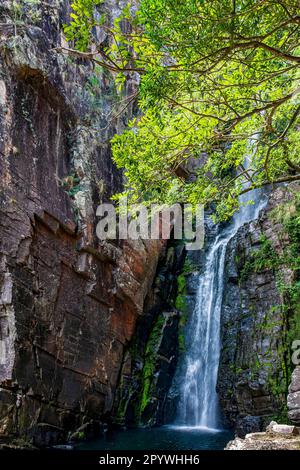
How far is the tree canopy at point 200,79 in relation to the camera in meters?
5.21

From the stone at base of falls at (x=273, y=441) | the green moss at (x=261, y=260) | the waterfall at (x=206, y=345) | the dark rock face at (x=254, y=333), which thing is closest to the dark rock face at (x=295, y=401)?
the stone at base of falls at (x=273, y=441)

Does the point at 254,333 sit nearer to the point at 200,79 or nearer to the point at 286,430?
the point at 286,430

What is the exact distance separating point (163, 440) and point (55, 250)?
594 centimetres

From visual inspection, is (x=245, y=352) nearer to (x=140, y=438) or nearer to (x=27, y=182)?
(x=140, y=438)

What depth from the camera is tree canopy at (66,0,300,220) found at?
521 cm

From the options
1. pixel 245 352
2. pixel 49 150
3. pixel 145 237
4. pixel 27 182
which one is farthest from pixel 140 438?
pixel 49 150

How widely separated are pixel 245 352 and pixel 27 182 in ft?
28.2

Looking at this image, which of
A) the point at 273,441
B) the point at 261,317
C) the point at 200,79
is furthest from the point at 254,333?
the point at 200,79

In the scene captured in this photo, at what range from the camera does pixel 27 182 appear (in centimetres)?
1091

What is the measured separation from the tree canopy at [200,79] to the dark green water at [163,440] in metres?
6.33

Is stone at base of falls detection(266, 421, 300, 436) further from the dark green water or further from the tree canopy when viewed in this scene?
the dark green water

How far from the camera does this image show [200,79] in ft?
22.7

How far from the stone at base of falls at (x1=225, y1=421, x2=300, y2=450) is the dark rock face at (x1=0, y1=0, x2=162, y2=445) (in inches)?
213

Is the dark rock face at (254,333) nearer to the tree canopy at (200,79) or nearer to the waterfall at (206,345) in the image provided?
the waterfall at (206,345)
